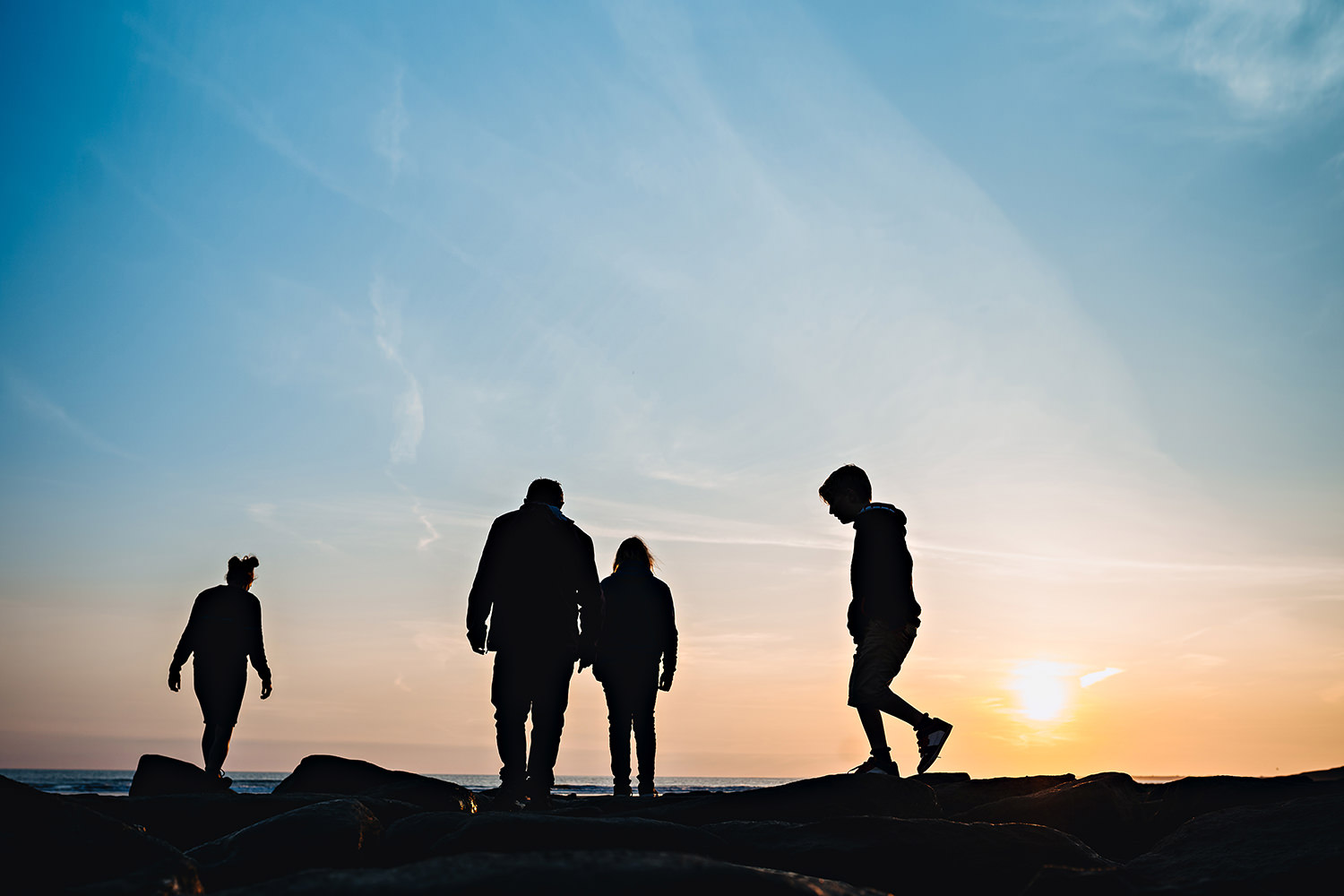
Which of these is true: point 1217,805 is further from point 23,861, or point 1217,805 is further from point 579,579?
point 23,861

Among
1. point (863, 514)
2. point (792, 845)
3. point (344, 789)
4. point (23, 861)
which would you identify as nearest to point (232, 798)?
point (344, 789)

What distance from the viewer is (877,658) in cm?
644

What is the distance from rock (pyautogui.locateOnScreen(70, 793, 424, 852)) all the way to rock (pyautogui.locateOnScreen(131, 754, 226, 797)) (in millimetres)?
4049

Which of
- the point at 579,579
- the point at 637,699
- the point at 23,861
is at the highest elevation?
the point at 579,579

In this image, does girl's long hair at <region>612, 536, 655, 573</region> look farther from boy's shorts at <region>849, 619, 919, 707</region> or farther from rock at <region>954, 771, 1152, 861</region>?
rock at <region>954, 771, 1152, 861</region>

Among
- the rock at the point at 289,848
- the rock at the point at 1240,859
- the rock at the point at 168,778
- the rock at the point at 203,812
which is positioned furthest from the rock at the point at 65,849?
the rock at the point at 168,778

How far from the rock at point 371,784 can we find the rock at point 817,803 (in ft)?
5.99

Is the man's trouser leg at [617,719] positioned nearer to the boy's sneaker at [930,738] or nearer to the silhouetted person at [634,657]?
the silhouetted person at [634,657]

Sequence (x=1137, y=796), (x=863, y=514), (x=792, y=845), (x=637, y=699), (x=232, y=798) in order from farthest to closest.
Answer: (x=637, y=699), (x=863, y=514), (x=232, y=798), (x=1137, y=796), (x=792, y=845)

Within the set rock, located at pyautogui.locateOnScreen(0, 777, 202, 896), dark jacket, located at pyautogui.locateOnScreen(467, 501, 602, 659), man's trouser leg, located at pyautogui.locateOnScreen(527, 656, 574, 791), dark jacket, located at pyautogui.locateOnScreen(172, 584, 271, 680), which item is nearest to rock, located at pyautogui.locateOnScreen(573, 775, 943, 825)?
man's trouser leg, located at pyautogui.locateOnScreen(527, 656, 574, 791)

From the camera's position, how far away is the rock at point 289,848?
134 inches

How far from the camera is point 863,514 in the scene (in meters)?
6.70

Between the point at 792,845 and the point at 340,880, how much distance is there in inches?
74.7

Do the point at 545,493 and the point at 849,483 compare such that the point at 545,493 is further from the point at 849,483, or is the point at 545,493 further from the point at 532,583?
the point at 849,483
